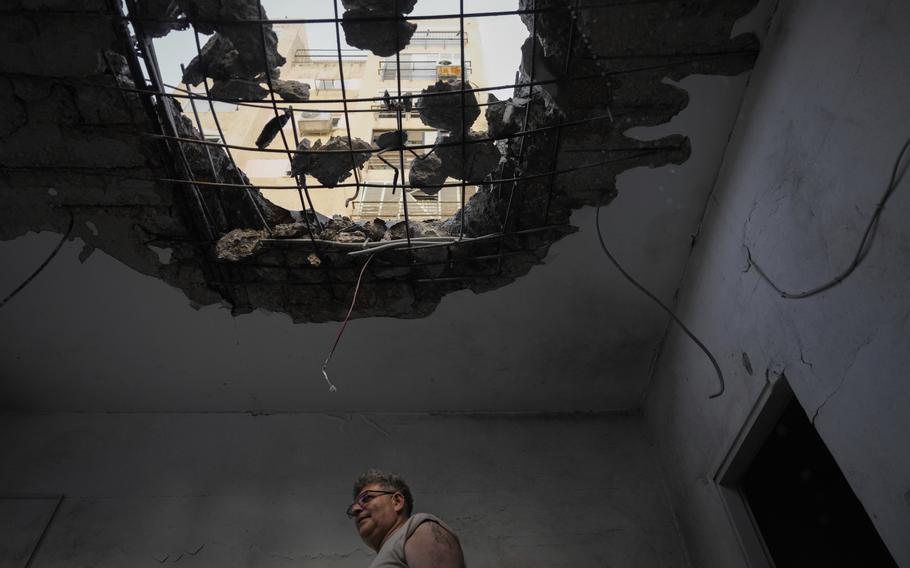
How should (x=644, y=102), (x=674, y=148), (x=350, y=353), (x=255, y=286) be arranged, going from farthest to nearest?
(x=350, y=353) → (x=255, y=286) → (x=674, y=148) → (x=644, y=102)

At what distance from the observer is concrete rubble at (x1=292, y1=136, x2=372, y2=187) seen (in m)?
1.74

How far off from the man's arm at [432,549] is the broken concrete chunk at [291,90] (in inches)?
46.1

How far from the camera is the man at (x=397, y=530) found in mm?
1393

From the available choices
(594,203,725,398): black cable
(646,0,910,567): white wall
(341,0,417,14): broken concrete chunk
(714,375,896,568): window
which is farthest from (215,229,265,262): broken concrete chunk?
(714,375,896,568): window

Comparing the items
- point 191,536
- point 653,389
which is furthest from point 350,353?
point 653,389

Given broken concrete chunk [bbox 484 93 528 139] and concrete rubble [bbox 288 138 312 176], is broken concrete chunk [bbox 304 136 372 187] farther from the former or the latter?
broken concrete chunk [bbox 484 93 528 139]

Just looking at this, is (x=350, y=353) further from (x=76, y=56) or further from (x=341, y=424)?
(x=76, y=56)

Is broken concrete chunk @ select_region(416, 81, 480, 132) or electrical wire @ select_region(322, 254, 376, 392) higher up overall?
broken concrete chunk @ select_region(416, 81, 480, 132)

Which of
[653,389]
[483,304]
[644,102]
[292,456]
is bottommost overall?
[653,389]

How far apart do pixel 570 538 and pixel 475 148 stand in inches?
55.5

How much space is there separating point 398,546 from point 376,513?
227 mm

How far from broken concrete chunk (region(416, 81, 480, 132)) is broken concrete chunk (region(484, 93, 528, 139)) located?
0.28 ft

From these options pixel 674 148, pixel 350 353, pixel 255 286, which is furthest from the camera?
pixel 350 353

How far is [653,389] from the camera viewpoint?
2.41 m
